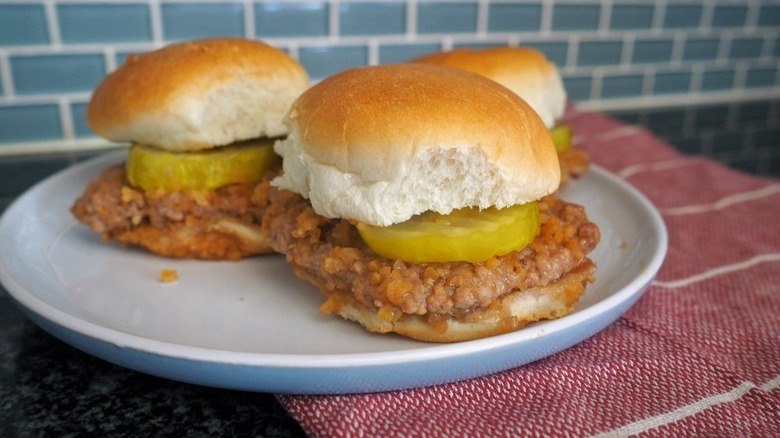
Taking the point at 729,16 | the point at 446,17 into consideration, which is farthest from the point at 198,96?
the point at 729,16

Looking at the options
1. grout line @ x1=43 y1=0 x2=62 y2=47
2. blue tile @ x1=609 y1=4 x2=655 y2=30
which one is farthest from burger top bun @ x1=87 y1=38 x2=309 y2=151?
blue tile @ x1=609 y1=4 x2=655 y2=30

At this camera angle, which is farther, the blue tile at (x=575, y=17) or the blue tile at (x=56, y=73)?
the blue tile at (x=575, y=17)

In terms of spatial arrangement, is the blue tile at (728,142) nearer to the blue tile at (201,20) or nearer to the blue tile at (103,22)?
the blue tile at (201,20)

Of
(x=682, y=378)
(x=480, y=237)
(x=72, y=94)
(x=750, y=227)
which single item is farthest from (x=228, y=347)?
(x=72, y=94)

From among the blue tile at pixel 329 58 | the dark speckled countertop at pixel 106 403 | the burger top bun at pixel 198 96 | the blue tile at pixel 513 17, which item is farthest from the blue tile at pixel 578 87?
the dark speckled countertop at pixel 106 403

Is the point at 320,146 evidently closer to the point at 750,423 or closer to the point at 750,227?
the point at 750,423

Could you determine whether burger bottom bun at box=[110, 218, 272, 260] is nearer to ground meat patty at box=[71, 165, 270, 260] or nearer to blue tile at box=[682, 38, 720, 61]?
ground meat patty at box=[71, 165, 270, 260]
